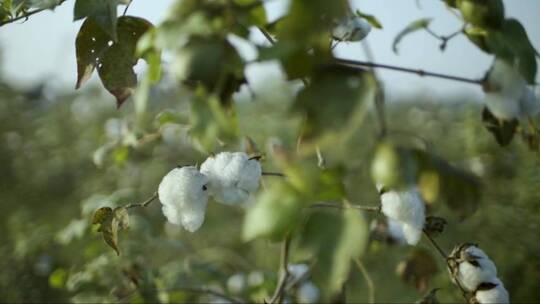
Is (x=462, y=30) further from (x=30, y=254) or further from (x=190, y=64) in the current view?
(x=30, y=254)

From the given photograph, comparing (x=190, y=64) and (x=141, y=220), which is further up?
(x=190, y=64)

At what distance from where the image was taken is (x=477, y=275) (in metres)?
0.94

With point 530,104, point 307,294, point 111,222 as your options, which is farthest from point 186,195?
point 307,294

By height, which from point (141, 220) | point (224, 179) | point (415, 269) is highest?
point (224, 179)

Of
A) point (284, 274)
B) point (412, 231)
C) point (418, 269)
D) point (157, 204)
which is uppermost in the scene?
point (412, 231)

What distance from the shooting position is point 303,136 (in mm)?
497

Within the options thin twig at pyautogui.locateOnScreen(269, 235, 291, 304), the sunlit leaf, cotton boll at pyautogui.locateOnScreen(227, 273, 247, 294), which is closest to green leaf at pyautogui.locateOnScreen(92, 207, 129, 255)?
thin twig at pyautogui.locateOnScreen(269, 235, 291, 304)

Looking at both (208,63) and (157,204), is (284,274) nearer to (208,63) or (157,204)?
(208,63)

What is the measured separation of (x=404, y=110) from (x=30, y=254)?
2653 mm

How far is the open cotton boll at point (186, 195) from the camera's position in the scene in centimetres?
81

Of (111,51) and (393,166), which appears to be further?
(111,51)

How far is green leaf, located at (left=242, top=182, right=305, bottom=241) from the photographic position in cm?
49

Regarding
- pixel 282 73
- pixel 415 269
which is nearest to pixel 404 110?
pixel 415 269

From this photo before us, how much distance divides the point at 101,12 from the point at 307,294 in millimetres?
836
